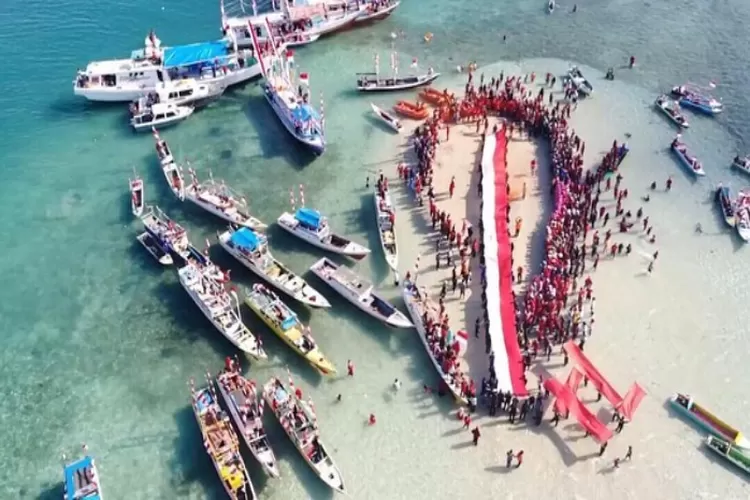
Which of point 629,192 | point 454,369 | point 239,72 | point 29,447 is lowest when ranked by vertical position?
point 29,447

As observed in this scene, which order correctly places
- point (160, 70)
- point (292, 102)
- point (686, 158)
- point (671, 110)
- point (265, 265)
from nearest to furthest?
point (265, 265) < point (686, 158) < point (292, 102) < point (671, 110) < point (160, 70)

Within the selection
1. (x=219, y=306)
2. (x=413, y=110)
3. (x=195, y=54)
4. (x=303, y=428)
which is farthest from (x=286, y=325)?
(x=195, y=54)

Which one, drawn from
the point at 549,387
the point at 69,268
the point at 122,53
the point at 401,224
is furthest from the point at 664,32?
the point at 69,268

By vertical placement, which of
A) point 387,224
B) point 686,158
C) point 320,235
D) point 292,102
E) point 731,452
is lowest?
point 731,452

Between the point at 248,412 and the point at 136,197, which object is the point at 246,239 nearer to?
the point at 136,197

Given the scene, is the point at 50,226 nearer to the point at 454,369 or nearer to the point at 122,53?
the point at 122,53

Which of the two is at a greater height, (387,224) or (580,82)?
(580,82)

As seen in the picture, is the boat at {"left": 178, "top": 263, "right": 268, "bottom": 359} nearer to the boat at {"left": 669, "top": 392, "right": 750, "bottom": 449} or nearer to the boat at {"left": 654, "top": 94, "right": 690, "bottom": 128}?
the boat at {"left": 669, "top": 392, "right": 750, "bottom": 449}
